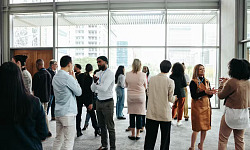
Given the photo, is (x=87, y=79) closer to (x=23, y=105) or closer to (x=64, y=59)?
(x=64, y=59)

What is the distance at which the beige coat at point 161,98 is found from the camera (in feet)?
10.2

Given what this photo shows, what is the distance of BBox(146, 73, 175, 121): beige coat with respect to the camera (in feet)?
10.2

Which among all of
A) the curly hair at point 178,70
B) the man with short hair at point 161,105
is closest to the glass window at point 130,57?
the curly hair at point 178,70

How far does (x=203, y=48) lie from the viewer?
27.3 feet

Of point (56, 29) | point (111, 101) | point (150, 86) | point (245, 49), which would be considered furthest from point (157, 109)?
point (56, 29)

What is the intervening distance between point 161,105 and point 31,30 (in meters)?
7.64

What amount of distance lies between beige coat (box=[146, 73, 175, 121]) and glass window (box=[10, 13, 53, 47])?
675cm

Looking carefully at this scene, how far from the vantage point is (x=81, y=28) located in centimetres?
872

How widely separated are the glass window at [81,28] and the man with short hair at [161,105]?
5.82 metres

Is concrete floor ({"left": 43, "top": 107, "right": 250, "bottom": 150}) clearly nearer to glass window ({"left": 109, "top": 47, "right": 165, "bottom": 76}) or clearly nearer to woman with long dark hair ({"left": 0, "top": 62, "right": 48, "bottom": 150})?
woman with long dark hair ({"left": 0, "top": 62, "right": 48, "bottom": 150})

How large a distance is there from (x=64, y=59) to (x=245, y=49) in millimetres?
6256

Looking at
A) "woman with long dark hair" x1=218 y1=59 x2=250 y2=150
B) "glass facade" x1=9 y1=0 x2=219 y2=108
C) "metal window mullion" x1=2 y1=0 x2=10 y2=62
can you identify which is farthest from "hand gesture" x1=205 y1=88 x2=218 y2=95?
"metal window mullion" x1=2 y1=0 x2=10 y2=62

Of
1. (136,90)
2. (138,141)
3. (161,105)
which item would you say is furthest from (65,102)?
(138,141)

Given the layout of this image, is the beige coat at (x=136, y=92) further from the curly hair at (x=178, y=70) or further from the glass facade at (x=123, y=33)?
the glass facade at (x=123, y=33)
